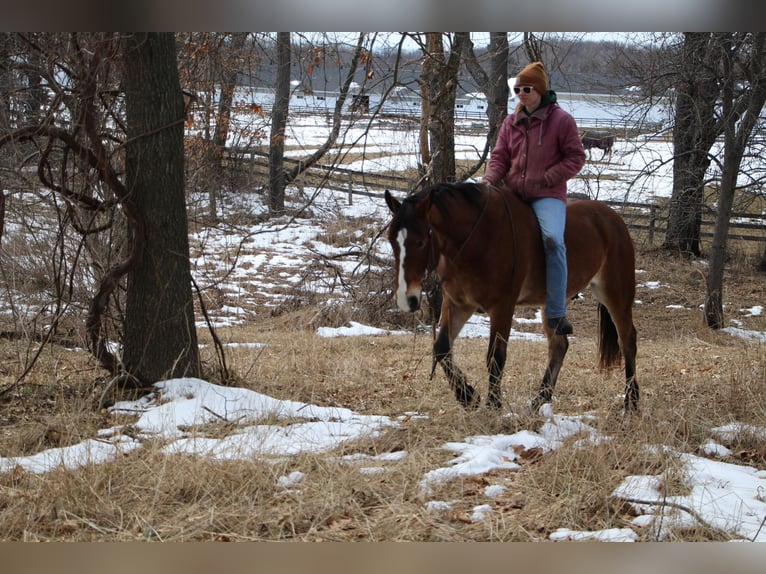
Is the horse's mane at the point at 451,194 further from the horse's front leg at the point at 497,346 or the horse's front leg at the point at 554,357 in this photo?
the horse's front leg at the point at 554,357

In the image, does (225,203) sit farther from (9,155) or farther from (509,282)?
(509,282)

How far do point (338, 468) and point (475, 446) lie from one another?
951 mm

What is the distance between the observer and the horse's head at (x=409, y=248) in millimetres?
4445

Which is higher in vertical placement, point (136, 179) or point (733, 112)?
point (733, 112)

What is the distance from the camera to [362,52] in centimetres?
773

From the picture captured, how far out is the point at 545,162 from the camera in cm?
520

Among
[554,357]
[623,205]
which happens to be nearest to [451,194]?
[554,357]

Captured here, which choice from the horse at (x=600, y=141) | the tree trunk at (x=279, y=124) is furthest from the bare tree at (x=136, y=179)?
the horse at (x=600, y=141)

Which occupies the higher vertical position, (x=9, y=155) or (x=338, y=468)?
(x=9, y=155)

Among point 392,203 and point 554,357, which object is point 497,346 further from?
point 392,203

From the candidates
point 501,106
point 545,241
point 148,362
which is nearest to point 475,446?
point 545,241

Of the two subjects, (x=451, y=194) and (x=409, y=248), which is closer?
(x=409, y=248)

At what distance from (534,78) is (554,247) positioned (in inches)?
47.4

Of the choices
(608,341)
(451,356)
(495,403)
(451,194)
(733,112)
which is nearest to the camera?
(451,194)
